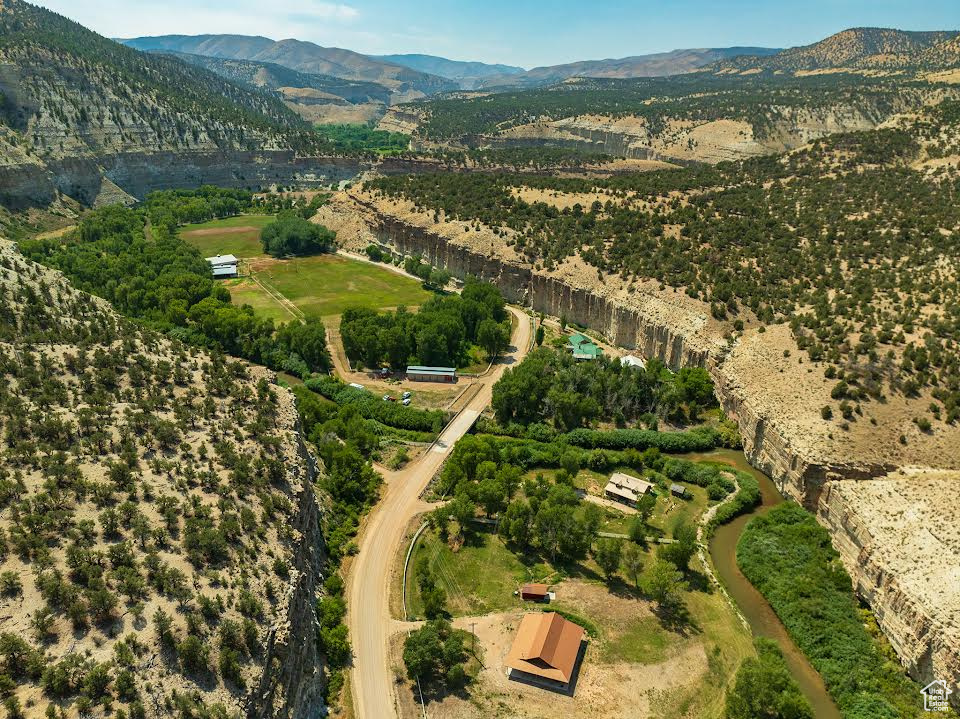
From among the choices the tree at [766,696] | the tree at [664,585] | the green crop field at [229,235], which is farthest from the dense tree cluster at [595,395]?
the green crop field at [229,235]

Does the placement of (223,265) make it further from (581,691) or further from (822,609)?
(822,609)

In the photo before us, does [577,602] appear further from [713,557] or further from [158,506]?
[158,506]

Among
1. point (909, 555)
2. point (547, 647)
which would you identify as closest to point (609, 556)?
point (547, 647)

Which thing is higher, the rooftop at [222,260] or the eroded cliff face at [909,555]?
the rooftop at [222,260]

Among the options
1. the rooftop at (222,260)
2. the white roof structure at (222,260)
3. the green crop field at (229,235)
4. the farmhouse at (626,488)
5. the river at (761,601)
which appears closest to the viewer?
the river at (761,601)

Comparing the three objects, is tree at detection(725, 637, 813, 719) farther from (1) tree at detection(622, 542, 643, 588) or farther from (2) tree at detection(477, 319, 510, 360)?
(2) tree at detection(477, 319, 510, 360)

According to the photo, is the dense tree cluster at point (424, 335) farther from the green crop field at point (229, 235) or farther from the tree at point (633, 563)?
the green crop field at point (229, 235)

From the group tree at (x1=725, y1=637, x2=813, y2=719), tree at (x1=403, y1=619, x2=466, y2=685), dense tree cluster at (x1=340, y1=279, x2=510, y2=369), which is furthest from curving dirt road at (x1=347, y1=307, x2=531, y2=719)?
tree at (x1=725, y1=637, x2=813, y2=719)
